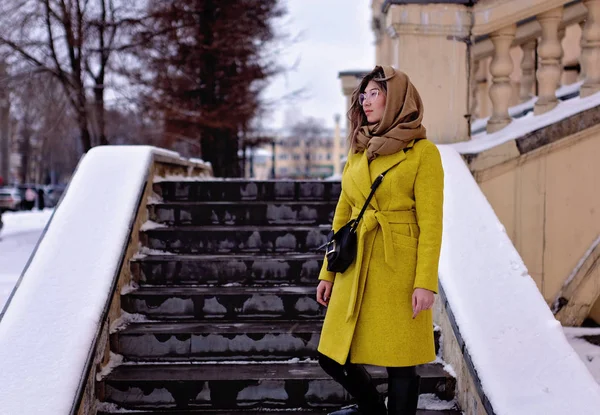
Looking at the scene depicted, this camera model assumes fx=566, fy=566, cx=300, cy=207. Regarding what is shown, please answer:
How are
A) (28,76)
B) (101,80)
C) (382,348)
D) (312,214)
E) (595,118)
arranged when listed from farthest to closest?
(101,80)
(28,76)
(312,214)
(595,118)
(382,348)

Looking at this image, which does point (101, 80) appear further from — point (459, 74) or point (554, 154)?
point (554, 154)

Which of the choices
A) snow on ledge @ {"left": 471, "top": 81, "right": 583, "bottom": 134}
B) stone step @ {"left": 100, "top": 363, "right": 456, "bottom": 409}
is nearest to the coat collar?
stone step @ {"left": 100, "top": 363, "right": 456, "bottom": 409}

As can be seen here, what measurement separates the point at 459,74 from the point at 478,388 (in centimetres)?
281

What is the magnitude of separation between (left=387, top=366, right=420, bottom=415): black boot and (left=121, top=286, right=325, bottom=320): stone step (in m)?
1.36

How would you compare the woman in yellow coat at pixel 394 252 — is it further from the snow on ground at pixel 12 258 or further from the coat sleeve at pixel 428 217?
the snow on ground at pixel 12 258

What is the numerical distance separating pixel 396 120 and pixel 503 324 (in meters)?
1.26

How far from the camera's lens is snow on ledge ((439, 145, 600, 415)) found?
96.4 inches

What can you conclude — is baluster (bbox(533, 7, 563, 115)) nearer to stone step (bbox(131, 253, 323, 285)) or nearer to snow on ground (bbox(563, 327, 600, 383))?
snow on ground (bbox(563, 327, 600, 383))

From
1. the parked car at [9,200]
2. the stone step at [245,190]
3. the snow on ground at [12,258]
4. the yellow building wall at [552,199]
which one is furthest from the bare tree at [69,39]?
the parked car at [9,200]

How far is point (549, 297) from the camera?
4566 millimetres

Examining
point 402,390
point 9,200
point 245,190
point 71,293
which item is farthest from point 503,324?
point 9,200

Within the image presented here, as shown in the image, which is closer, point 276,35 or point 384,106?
point 384,106

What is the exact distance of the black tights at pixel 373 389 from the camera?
236 centimetres

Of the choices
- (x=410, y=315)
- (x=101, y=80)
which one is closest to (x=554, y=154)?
(x=410, y=315)
